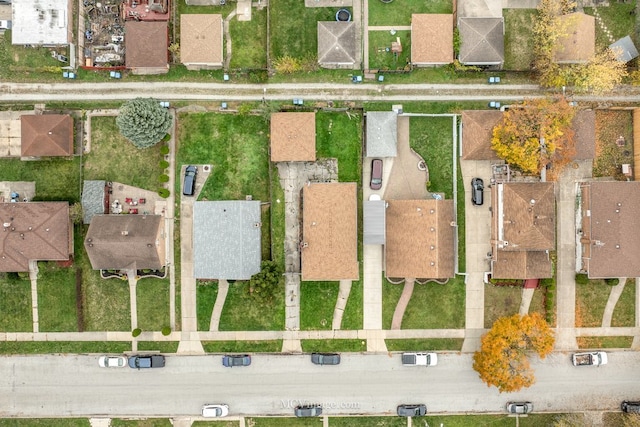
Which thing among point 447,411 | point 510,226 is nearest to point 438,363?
point 447,411

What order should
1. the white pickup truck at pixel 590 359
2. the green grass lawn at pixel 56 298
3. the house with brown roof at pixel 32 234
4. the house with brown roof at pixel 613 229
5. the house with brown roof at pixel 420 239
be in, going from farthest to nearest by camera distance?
1. the green grass lawn at pixel 56 298
2. the white pickup truck at pixel 590 359
3. the house with brown roof at pixel 613 229
4. the house with brown roof at pixel 32 234
5. the house with brown roof at pixel 420 239

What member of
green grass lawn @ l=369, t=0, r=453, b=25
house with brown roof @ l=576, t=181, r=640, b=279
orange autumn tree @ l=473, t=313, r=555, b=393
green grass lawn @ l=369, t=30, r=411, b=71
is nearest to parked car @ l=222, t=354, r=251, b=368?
orange autumn tree @ l=473, t=313, r=555, b=393

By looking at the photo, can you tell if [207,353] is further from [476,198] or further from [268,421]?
[476,198]

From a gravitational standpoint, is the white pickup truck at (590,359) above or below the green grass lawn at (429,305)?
below

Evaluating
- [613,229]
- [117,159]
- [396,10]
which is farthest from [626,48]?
[117,159]

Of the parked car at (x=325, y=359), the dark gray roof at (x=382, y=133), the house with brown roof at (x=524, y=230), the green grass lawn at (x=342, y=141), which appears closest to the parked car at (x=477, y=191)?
the house with brown roof at (x=524, y=230)

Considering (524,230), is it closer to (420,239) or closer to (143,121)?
(420,239)

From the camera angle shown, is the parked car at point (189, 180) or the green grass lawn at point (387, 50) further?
the green grass lawn at point (387, 50)

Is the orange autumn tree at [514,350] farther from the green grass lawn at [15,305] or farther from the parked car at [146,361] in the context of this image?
the green grass lawn at [15,305]
